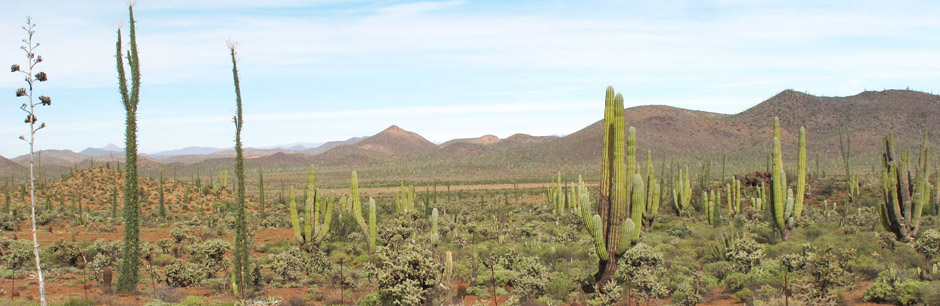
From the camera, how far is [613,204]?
13969mm

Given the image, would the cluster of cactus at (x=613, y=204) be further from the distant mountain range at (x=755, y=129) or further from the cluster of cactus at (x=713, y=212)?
the distant mountain range at (x=755, y=129)

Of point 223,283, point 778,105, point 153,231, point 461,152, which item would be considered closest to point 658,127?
point 778,105

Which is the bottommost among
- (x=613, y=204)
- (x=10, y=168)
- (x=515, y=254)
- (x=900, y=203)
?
(x=515, y=254)

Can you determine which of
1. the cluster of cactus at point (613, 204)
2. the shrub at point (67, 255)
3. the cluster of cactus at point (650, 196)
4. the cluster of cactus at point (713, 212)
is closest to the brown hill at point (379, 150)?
the cluster of cactus at point (713, 212)

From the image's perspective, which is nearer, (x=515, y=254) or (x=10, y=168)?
(x=515, y=254)

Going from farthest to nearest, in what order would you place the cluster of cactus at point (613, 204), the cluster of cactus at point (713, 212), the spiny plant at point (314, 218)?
the cluster of cactus at point (713, 212) < the spiny plant at point (314, 218) < the cluster of cactus at point (613, 204)

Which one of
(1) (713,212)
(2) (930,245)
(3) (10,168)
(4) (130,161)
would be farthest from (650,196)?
(3) (10,168)

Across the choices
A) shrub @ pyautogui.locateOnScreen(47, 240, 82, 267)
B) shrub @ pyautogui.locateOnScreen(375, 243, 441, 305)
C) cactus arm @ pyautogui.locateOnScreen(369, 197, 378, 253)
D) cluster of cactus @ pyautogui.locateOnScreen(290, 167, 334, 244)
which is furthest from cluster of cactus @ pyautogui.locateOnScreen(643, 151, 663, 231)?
shrub @ pyautogui.locateOnScreen(47, 240, 82, 267)

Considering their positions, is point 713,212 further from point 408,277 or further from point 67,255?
point 67,255

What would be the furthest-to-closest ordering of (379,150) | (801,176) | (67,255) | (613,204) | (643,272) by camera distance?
(379,150)
(801,176)
(67,255)
(613,204)
(643,272)

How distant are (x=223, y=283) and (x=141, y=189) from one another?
104 ft

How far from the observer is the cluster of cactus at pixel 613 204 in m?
13.8

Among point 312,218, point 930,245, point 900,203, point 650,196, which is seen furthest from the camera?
point 650,196

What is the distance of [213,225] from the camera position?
3081 centimetres
